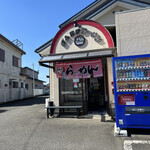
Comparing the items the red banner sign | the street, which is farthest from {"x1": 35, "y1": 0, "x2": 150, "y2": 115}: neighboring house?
the street

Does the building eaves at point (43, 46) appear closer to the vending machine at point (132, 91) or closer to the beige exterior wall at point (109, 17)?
the beige exterior wall at point (109, 17)

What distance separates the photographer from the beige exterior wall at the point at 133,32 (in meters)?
6.16

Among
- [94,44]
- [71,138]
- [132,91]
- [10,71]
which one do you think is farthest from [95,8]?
[10,71]

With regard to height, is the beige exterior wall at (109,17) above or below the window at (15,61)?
above

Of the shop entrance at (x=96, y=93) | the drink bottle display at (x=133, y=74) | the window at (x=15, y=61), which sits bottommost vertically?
the shop entrance at (x=96, y=93)

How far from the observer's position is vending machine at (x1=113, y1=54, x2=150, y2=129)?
4.78m

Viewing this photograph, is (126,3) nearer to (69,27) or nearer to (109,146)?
(69,27)

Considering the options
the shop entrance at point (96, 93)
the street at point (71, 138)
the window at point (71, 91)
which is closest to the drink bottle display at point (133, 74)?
the street at point (71, 138)

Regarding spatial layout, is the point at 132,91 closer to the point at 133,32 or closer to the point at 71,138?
the point at 71,138

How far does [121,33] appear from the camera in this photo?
6.39 m

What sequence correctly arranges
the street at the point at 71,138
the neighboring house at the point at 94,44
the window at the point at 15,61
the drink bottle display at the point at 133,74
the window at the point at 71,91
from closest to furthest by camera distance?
the street at the point at 71,138 → the drink bottle display at the point at 133,74 → the neighboring house at the point at 94,44 → the window at the point at 71,91 → the window at the point at 15,61

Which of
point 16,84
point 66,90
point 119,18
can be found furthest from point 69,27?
point 16,84

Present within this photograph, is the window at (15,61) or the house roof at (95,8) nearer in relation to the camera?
the house roof at (95,8)

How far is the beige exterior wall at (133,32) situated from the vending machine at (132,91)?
129cm
